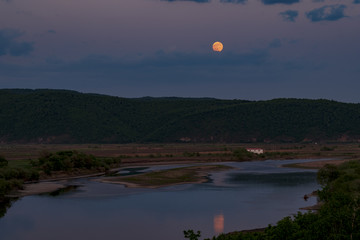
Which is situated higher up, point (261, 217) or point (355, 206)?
point (355, 206)

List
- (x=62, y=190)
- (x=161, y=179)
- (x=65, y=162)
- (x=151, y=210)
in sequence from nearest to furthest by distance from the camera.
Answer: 1. (x=151, y=210)
2. (x=62, y=190)
3. (x=161, y=179)
4. (x=65, y=162)

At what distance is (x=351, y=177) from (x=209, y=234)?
15.2 metres

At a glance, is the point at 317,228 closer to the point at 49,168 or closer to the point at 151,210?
the point at 151,210

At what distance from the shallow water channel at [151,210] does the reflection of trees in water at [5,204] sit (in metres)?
0.53

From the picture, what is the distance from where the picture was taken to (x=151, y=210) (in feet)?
132

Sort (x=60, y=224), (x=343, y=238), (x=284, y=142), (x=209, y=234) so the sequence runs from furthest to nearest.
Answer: (x=284, y=142) < (x=60, y=224) < (x=209, y=234) < (x=343, y=238)

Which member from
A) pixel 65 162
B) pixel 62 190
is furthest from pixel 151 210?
pixel 65 162

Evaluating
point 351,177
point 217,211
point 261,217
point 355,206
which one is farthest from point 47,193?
point 355,206

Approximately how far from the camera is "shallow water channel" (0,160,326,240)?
32.5 metres

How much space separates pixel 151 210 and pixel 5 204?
12327 mm

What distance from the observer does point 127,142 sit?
648 ft

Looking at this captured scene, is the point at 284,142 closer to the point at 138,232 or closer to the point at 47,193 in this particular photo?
the point at 47,193

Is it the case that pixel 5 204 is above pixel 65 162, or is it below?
below

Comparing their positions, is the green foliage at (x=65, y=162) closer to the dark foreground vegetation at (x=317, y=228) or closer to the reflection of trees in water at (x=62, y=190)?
the reflection of trees in water at (x=62, y=190)
